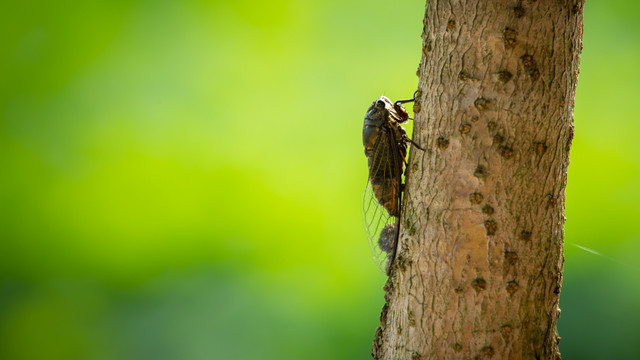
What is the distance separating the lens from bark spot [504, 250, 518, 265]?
4.04 feet

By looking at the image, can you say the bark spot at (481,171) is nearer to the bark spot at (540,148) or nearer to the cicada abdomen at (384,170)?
the bark spot at (540,148)

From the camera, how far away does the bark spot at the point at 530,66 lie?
119 centimetres

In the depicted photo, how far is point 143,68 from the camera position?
318 centimetres

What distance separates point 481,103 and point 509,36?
172 millimetres

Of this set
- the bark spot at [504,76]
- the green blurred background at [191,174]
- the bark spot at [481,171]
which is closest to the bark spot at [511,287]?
the bark spot at [481,171]

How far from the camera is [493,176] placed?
4.00 feet

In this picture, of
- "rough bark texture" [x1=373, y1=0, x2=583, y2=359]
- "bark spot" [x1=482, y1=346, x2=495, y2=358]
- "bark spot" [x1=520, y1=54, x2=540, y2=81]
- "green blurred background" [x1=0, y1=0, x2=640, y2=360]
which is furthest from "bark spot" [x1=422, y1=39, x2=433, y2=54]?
"green blurred background" [x1=0, y1=0, x2=640, y2=360]

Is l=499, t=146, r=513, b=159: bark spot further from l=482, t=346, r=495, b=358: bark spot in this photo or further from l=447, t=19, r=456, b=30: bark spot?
l=482, t=346, r=495, b=358: bark spot

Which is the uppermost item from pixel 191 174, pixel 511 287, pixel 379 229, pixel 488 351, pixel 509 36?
pixel 509 36

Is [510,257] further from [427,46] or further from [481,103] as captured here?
[427,46]

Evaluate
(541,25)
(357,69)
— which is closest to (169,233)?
(357,69)

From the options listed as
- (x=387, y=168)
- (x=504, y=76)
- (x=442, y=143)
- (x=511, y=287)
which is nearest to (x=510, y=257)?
(x=511, y=287)

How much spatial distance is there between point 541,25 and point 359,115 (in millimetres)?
1994

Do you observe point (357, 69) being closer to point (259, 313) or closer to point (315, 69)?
point (315, 69)
